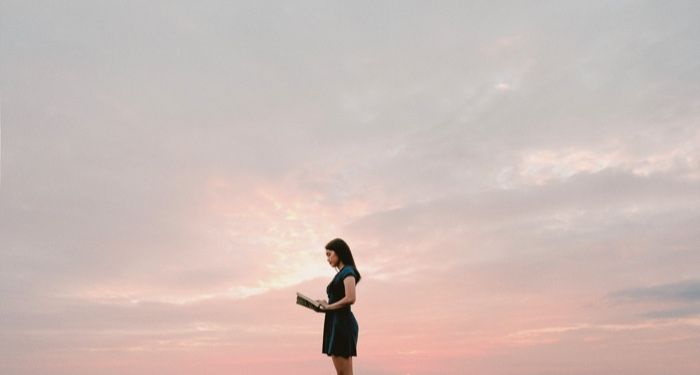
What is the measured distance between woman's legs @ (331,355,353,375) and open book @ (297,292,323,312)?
88cm

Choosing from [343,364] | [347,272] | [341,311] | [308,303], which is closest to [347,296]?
[347,272]

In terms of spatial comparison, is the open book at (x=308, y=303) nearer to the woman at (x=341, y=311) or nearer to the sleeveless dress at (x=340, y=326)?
the woman at (x=341, y=311)

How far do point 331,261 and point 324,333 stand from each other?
135cm

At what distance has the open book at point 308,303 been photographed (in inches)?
380

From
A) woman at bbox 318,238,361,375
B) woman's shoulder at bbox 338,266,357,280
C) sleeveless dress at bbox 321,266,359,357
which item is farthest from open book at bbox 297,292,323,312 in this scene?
woman's shoulder at bbox 338,266,357,280

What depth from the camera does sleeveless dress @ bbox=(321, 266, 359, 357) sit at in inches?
385

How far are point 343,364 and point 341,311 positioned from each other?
33.6 inches

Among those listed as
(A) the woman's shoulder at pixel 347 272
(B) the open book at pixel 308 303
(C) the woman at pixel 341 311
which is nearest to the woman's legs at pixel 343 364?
(C) the woman at pixel 341 311

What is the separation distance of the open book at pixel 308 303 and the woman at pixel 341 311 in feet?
0.30

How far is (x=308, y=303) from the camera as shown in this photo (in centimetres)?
973

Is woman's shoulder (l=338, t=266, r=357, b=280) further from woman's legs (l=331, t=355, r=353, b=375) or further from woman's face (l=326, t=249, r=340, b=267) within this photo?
woman's legs (l=331, t=355, r=353, b=375)

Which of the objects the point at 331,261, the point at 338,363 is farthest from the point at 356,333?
the point at 331,261

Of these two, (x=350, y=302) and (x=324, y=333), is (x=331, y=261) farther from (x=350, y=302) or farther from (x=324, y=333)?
(x=324, y=333)

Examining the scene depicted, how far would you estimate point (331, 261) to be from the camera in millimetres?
9727
